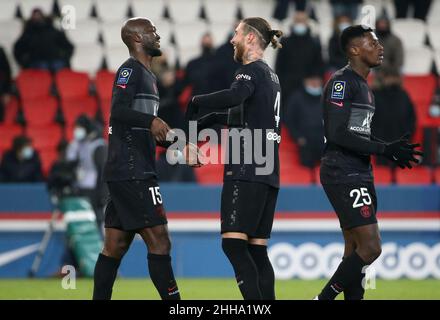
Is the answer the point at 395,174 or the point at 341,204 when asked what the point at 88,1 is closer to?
the point at 395,174

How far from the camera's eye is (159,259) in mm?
7371

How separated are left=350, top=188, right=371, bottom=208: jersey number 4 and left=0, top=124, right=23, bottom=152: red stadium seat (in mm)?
7696

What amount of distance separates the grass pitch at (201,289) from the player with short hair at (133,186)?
93.1 inches

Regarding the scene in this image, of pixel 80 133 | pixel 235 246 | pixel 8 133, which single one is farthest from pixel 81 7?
pixel 235 246

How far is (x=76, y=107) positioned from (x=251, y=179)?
8239mm

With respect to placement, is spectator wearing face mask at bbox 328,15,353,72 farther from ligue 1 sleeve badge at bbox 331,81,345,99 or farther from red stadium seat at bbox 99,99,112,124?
ligue 1 sleeve badge at bbox 331,81,345,99

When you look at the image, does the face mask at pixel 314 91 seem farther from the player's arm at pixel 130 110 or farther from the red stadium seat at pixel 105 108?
the player's arm at pixel 130 110

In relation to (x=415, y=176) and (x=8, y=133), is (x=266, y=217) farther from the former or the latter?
(x=8, y=133)

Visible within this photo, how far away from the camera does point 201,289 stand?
10.9m

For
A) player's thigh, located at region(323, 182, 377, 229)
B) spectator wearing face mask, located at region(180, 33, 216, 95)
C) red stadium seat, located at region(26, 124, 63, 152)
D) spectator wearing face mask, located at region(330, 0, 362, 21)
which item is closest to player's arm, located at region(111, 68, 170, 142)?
player's thigh, located at region(323, 182, 377, 229)

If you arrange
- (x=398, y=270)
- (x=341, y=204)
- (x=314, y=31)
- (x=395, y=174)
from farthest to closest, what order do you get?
(x=314, y=31) → (x=395, y=174) → (x=398, y=270) → (x=341, y=204)

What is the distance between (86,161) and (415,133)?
446cm

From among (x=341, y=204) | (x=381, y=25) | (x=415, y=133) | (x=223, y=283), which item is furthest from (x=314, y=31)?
(x=341, y=204)

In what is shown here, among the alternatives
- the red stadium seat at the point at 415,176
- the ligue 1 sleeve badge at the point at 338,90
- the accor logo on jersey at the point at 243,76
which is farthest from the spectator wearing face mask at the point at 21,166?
the accor logo on jersey at the point at 243,76
